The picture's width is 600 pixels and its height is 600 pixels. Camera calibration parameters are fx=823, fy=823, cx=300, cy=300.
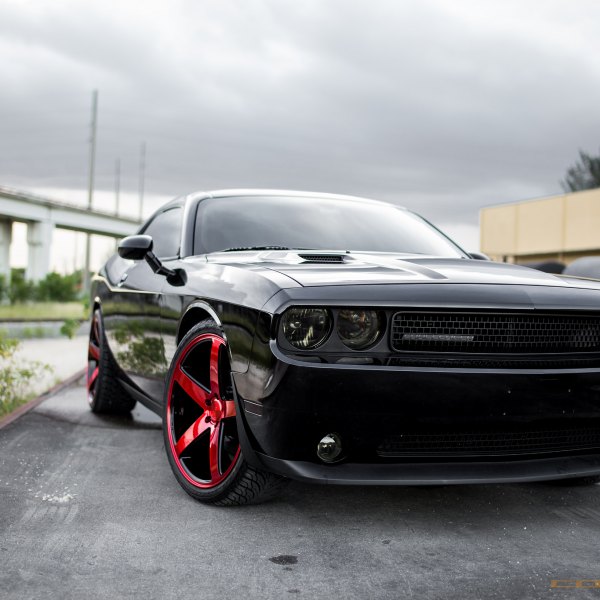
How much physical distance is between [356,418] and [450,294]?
549 mm

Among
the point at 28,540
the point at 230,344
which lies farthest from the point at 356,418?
the point at 28,540

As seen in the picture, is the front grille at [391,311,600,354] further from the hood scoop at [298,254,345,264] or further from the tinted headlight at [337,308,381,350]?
the hood scoop at [298,254,345,264]

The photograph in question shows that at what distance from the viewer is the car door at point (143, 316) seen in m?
4.20

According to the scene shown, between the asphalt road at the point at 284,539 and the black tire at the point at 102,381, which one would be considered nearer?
the asphalt road at the point at 284,539

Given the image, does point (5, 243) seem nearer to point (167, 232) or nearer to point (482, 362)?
point (167, 232)

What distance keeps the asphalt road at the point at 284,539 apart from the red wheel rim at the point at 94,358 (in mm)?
1417

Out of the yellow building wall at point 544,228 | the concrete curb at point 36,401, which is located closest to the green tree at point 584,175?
the yellow building wall at point 544,228

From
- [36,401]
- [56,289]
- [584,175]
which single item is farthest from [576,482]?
[584,175]

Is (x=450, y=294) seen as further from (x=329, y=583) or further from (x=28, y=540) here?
(x=28, y=540)

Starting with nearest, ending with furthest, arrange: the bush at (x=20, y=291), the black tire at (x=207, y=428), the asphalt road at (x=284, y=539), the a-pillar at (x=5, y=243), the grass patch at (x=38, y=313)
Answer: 1. the asphalt road at (x=284, y=539)
2. the black tire at (x=207, y=428)
3. the grass patch at (x=38, y=313)
4. the bush at (x=20, y=291)
5. the a-pillar at (x=5, y=243)

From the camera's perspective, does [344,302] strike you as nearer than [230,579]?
No

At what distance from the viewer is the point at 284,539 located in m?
2.96

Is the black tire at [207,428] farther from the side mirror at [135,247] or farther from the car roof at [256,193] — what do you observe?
the car roof at [256,193]

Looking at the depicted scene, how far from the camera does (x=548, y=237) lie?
31.6 metres
